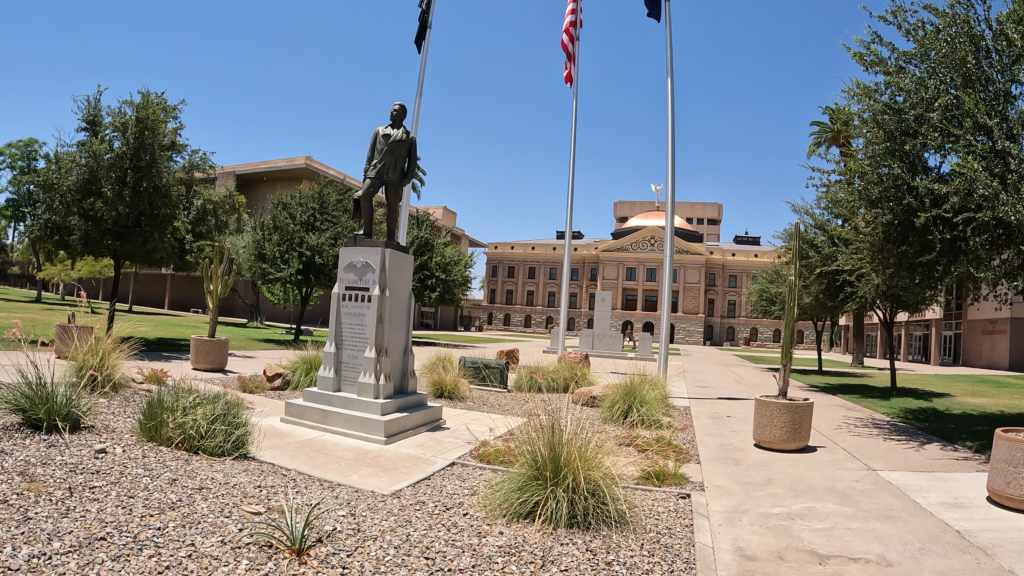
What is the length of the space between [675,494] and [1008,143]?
675cm

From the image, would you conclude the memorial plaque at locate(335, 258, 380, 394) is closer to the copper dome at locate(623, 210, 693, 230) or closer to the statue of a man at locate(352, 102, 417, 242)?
the statue of a man at locate(352, 102, 417, 242)

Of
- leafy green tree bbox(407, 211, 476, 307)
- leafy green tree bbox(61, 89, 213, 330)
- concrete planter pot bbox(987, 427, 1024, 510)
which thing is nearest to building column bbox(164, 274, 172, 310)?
leafy green tree bbox(407, 211, 476, 307)

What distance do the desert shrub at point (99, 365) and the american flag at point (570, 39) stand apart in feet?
51.1

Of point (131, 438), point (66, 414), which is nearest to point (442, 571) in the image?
point (131, 438)

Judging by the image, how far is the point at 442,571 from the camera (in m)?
3.72

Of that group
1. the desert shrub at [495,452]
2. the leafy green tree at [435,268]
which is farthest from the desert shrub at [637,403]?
the leafy green tree at [435,268]

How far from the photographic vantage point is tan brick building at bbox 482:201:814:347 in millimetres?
74000

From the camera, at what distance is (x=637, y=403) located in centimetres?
916

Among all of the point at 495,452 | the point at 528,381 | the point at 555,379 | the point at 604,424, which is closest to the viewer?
the point at 495,452

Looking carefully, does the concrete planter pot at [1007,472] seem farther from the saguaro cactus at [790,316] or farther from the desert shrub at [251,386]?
the desert shrub at [251,386]

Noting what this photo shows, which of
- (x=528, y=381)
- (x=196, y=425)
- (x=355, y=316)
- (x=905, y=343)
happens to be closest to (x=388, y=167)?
(x=355, y=316)

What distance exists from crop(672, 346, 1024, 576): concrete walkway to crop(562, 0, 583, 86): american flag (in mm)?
13926

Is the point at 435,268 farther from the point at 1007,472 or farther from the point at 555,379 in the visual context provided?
the point at 1007,472

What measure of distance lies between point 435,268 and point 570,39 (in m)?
14.9
